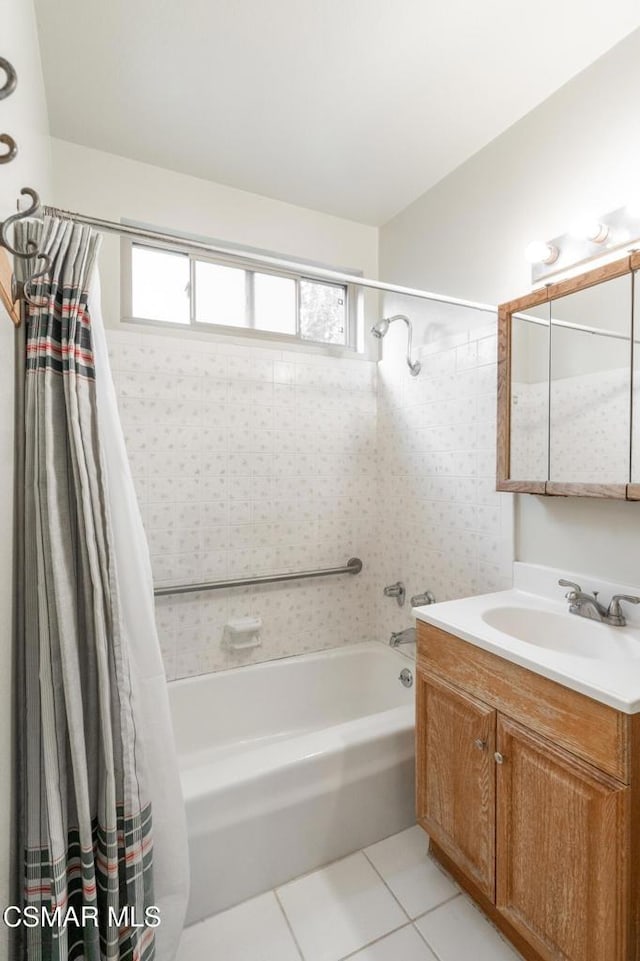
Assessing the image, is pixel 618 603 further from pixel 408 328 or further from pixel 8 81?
pixel 8 81

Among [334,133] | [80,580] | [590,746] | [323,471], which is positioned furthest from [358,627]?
[334,133]

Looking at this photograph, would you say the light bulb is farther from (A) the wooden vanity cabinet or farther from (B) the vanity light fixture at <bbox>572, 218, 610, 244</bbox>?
(A) the wooden vanity cabinet

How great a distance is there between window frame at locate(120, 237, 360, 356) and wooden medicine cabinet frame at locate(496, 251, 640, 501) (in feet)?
2.11

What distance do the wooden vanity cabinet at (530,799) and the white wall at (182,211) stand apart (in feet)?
6.35

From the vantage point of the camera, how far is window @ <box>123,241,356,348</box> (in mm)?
2148

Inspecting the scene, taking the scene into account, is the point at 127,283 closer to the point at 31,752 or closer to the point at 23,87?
the point at 23,87

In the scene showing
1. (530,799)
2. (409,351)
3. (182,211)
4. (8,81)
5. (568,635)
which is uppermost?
(182,211)

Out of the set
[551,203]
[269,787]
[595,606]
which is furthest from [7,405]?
[551,203]

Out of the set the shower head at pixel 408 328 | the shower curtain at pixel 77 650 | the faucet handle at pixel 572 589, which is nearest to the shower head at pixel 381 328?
the shower head at pixel 408 328

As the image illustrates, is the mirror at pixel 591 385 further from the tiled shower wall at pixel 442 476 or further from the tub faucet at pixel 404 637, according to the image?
the tub faucet at pixel 404 637

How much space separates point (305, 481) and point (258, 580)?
0.55 meters

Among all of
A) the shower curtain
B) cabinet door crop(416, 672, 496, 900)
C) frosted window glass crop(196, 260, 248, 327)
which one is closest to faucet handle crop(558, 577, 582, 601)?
cabinet door crop(416, 672, 496, 900)

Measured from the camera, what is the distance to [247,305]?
→ 7.76 feet

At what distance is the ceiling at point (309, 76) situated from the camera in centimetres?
137
